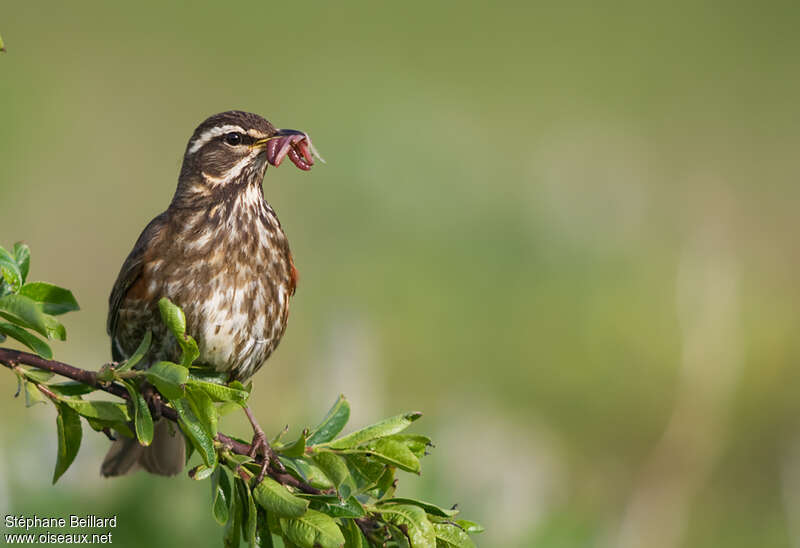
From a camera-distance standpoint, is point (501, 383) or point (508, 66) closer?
point (501, 383)

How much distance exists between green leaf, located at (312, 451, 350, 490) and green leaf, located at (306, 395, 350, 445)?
5 centimetres

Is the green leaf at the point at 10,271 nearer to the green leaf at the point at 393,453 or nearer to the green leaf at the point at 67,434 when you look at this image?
the green leaf at the point at 67,434

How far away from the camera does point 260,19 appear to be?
17500mm

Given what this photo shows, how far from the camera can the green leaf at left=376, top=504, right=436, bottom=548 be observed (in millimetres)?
2869

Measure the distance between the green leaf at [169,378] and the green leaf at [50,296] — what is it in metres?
0.32

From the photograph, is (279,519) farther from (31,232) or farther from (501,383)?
(31,232)

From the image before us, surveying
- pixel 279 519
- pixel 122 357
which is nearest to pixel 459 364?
pixel 122 357

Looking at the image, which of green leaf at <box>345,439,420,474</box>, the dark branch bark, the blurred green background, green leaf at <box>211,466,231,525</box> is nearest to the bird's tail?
the blurred green background

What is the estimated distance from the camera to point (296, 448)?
2934 millimetres

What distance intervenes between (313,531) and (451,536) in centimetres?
35

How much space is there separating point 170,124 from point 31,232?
117 inches

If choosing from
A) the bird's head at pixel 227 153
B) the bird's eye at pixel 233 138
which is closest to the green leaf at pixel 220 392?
the bird's head at pixel 227 153

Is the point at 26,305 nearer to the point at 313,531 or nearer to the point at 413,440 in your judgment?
the point at 313,531

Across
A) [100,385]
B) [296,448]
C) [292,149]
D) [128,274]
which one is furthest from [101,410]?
[292,149]
